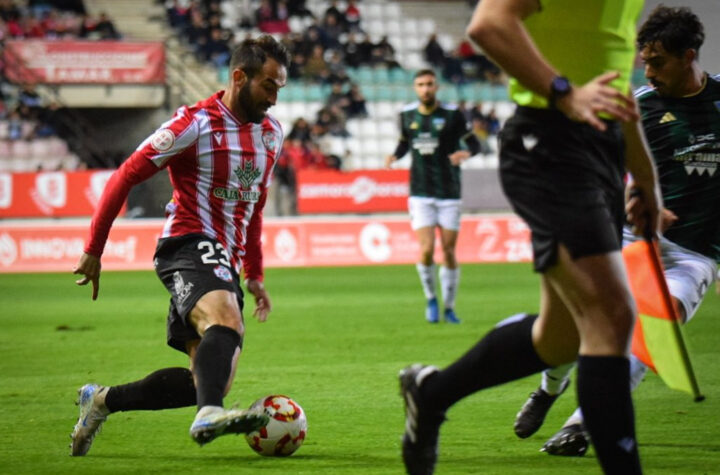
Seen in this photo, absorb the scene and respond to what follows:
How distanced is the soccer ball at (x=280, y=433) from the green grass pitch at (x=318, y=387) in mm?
74

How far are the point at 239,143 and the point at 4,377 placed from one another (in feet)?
12.1

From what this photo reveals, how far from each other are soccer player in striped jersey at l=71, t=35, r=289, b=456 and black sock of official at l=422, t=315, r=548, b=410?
1091 mm

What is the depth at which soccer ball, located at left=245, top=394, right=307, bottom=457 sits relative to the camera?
16.9 feet

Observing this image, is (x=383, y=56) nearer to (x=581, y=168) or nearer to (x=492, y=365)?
(x=492, y=365)

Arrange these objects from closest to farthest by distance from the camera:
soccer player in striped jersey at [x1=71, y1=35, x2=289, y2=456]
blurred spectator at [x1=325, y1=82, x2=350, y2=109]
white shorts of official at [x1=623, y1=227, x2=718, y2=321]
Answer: soccer player in striped jersey at [x1=71, y1=35, x2=289, y2=456]
white shorts of official at [x1=623, y1=227, x2=718, y2=321]
blurred spectator at [x1=325, y1=82, x2=350, y2=109]

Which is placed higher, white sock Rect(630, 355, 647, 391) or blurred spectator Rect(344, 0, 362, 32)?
white sock Rect(630, 355, 647, 391)

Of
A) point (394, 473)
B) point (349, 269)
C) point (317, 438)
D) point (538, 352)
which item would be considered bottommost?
point (349, 269)

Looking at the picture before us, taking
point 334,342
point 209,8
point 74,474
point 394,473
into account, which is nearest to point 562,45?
point 394,473

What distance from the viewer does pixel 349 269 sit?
19.2m

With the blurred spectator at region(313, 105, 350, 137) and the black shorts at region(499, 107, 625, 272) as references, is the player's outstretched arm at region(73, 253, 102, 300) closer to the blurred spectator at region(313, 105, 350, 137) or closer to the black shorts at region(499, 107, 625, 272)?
the black shorts at region(499, 107, 625, 272)

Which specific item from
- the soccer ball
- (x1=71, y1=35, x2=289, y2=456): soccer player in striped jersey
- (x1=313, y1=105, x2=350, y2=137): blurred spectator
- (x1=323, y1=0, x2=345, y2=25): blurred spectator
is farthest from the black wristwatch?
(x1=323, y1=0, x2=345, y2=25): blurred spectator

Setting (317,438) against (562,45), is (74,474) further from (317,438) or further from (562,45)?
(562,45)

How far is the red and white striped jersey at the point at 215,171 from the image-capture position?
5.16m

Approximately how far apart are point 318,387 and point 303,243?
41.0 feet
